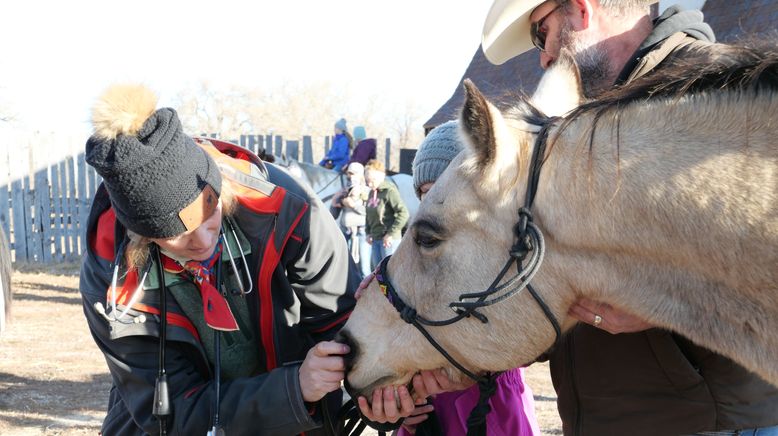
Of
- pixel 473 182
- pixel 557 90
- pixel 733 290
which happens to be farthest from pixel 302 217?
pixel 733 290

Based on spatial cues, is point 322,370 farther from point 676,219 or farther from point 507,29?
point 507,29

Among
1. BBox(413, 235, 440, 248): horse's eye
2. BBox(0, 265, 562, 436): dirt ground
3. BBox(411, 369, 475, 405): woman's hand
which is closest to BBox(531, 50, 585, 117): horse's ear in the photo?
BBox(413, 235, 440, 248): horse's eye

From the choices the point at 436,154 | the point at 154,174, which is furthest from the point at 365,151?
the point at 154,174

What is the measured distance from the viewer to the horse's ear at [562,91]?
2.23m

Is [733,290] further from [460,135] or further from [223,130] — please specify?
[223,130]

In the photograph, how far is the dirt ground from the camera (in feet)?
18.9

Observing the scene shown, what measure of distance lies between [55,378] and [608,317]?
655 cm

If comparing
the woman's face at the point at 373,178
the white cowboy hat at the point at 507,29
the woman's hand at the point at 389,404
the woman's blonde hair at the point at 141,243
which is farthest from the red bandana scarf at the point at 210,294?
the woman's face at the point at 373,178

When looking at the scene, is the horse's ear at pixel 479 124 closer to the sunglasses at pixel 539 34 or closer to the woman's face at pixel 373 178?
the sunglasses at pixel 539 34

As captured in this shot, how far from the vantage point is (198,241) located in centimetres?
247

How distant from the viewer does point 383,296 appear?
90.1 inches

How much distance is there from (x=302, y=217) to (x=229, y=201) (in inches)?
11.1

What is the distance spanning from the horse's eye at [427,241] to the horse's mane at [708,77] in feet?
1.78

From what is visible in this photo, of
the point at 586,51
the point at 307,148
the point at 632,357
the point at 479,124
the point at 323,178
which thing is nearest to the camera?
the point at 479,124
